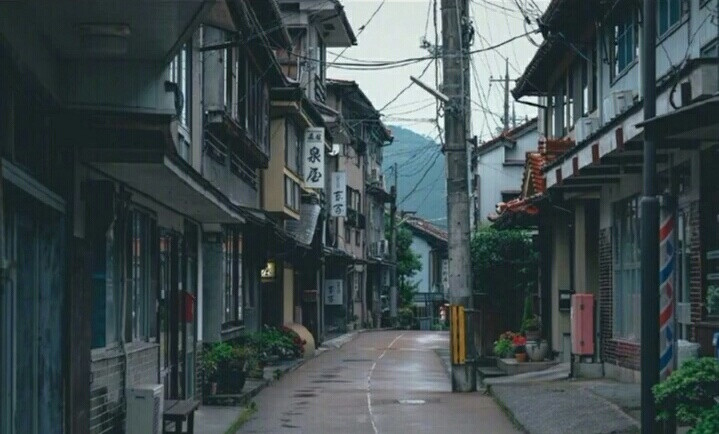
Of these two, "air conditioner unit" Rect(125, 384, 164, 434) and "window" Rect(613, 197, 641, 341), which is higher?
"window" Rect(613, 197, 641, 341)

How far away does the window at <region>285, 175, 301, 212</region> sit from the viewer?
35.8 m

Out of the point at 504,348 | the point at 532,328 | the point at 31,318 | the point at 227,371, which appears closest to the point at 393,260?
the point at 532,328

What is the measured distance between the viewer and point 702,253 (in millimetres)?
18062

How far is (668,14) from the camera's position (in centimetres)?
1933

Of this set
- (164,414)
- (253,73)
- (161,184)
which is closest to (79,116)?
(161,184)

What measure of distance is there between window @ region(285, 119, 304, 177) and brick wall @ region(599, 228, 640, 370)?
11804 millimetres

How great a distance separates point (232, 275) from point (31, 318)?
17.0m

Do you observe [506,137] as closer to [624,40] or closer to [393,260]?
[393,260]

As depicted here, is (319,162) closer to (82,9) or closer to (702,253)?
(702,253)

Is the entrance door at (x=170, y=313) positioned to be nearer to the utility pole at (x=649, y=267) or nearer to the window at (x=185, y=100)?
the window at (x=185, y=100)

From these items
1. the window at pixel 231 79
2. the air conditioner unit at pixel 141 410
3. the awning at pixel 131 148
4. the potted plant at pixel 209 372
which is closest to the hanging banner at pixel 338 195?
the window at pixel 231 79

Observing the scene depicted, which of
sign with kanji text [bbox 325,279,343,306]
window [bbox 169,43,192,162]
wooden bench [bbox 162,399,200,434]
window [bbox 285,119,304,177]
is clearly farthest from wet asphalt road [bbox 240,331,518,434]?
sign with kanji text [bbox 325,279,343,306]

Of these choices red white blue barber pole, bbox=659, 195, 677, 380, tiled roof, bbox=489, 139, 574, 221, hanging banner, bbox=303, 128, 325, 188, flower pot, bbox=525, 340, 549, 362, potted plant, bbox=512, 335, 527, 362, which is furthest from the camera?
hanging banner, bbox=303, 128, 325, 188

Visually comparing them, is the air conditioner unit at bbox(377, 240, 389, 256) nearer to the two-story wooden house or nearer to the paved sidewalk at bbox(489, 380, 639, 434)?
the two-story wooden house
